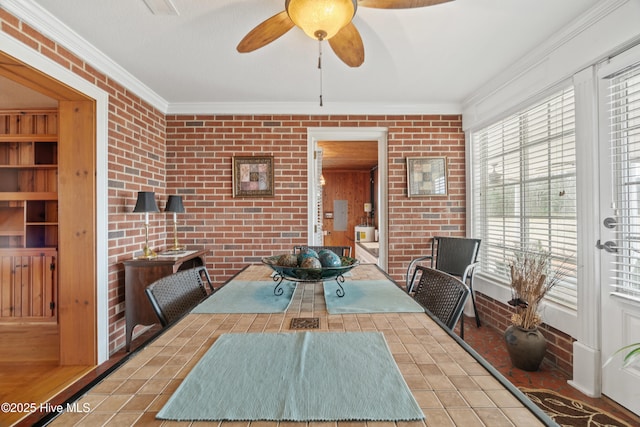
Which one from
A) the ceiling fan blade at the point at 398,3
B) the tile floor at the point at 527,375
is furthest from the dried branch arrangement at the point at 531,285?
the ceiling fan blade at the point at 398,3

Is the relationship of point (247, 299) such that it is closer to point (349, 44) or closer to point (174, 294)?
point (174, 294)

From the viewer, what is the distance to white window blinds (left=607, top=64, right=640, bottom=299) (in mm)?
1698

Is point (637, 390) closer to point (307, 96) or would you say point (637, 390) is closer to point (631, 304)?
point (631, 304)

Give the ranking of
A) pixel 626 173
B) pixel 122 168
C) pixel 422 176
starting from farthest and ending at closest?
pixel 422 176
pixel 122 168
pixel 626 173

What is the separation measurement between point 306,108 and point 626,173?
263 cm

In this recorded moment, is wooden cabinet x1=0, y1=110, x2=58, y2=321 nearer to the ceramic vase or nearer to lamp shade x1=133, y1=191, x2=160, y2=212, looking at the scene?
lamp shade x1=133, y1=191, x2=160, y2=212

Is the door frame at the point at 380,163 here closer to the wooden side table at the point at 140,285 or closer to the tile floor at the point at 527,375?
the tile floor at the point at 527,375

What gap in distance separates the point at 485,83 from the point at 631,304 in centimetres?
205

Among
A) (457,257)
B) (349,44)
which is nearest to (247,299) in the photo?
(349,44)

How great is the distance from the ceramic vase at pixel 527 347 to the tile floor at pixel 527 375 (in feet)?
0.21

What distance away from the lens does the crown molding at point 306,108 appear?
10.8 ft

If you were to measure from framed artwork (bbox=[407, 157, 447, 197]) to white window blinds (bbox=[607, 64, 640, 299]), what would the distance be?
1.64 metres

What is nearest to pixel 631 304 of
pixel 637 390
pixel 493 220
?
pixel 637 390

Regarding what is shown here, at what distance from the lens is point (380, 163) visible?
3.52 meters
